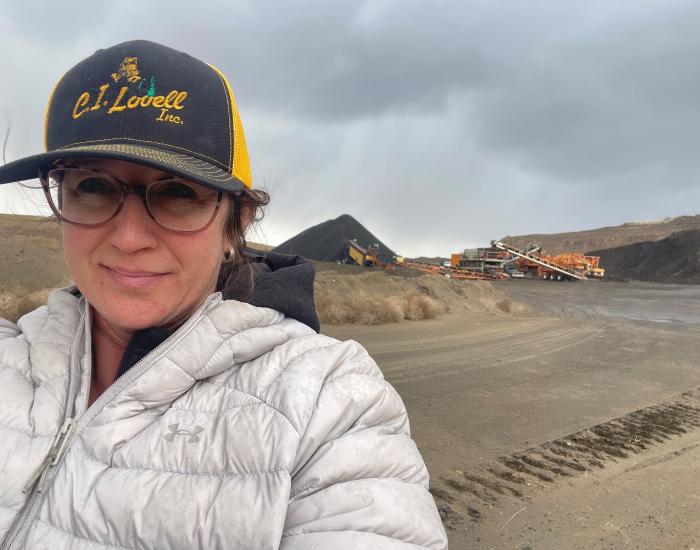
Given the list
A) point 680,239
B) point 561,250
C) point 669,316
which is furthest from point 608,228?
point 669,316

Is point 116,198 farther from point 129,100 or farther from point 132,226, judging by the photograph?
point 129,100

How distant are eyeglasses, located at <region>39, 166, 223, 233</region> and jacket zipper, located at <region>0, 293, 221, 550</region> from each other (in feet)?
0.91

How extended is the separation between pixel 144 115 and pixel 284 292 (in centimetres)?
67

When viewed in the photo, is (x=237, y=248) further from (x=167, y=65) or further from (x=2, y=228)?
(x=2, y=228)

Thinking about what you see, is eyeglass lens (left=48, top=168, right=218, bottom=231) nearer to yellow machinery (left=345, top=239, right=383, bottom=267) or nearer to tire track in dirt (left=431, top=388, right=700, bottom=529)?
tire track in dirt (left=431, top=388, right=700, bottom=529)

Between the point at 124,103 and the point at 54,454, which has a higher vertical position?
the point at 124,103

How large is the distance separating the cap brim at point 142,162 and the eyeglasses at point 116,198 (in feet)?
0.21

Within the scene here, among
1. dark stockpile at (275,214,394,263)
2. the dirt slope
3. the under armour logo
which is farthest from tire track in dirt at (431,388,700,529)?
dark stockpile at (275,214,394,263)

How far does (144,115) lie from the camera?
51.4 inches

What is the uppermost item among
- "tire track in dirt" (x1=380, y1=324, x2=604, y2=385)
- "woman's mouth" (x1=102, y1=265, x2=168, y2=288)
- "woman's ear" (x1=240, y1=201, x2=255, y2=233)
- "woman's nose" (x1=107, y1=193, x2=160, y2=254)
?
"woman's ear" (x1=240, y1=201, x2=255, y2=233)

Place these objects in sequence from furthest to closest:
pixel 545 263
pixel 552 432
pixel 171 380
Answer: pixel 545 263 < pixel 552 432 < pixel 171 380

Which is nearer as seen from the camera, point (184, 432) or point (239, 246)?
point (184, 432)

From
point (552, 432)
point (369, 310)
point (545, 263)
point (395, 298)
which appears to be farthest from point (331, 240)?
point (552, 432)

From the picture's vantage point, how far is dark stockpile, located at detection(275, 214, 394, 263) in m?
24.0
